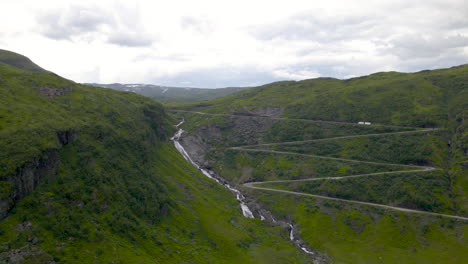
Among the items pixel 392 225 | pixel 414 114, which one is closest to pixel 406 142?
pixel 414 114

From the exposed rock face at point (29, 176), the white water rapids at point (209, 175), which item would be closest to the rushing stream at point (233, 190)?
the white water rapids at point (209, 175)

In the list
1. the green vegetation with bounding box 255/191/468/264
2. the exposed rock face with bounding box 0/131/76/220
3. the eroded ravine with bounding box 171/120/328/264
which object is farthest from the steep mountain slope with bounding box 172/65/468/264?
the exposed rock face with bounding box 0/131/76/220

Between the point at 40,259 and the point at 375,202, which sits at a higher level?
the point at 40,259

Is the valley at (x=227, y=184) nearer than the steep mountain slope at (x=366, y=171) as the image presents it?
Yes

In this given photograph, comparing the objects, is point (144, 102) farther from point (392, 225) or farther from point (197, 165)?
point (392, 225)

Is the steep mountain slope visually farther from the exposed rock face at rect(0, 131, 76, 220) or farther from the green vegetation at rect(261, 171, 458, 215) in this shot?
the exposed rock face at rect(0, 131, 76, 220)

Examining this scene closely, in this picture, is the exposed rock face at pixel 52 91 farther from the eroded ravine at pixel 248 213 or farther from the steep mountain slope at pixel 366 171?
the steep mountain slope at pixel 366 171

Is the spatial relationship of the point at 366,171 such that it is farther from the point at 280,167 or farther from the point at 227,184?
the point at 227,184
